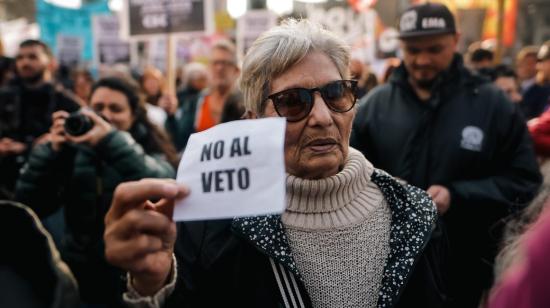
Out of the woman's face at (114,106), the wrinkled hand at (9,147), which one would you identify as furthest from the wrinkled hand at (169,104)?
the woman's face at (114,106)

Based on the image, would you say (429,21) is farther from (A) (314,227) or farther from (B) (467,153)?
(A) (314,227)

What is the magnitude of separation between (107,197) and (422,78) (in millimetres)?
1683

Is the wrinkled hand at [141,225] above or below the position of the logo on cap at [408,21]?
below

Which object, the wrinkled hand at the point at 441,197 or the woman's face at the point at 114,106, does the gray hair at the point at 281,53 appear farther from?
the woman's face at the point at 114,106

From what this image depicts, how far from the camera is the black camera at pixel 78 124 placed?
256 centimetres

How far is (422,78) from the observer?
2.93 m

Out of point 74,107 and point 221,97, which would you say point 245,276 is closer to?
point 74,107

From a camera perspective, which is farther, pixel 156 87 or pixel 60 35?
pixel 60 35

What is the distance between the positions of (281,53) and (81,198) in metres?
Result: 1.58

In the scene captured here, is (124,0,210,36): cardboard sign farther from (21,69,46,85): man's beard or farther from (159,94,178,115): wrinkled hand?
(21,69,46,85): man's beard

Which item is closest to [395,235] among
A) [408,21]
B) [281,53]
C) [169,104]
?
[281,53]

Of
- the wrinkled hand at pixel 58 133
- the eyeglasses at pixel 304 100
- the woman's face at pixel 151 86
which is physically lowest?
the woman's face at pixel 151 86

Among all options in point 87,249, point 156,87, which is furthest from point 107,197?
point 156,87

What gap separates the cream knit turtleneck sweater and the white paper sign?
517 millimetres
